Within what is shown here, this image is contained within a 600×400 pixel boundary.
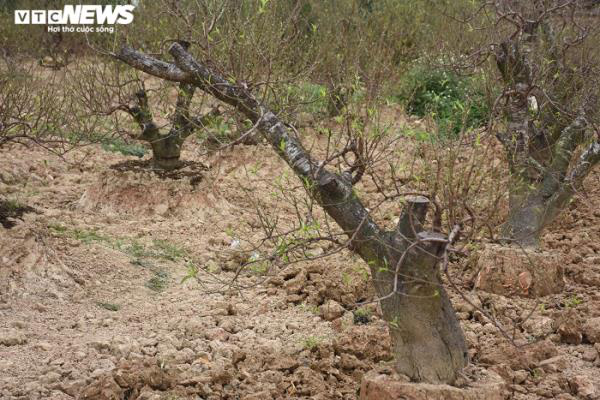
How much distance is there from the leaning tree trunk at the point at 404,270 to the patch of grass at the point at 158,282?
8.20 ft

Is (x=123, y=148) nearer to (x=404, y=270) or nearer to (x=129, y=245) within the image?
(x=129, y=245)

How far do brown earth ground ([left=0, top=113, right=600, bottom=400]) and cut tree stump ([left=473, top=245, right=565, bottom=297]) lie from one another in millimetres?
92

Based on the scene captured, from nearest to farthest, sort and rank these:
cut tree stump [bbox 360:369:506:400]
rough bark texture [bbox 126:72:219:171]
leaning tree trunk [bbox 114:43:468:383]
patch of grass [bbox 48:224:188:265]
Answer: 1. cut tree stump [bbox 360:369:506:400]
2. leaning tree trunk [bbox 114:43:468:383]
3. patch of grass [bbox 48:224:188:265]
4. rough bark texture [bbox 126:72:219:171]

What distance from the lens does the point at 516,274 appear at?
582 centimetres

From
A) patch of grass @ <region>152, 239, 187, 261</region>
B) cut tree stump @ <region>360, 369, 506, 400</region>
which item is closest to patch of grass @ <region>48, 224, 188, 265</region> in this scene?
patch of grass @ <region>152, 239, 187, 261</region>

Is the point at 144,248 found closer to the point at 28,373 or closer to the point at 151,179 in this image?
the point at 151,179

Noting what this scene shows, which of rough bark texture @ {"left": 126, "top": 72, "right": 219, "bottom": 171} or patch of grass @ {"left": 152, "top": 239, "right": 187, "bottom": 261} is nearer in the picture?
patch of grass @ {"left": 152, "top": 239, "right": 187, "bottom": 261}

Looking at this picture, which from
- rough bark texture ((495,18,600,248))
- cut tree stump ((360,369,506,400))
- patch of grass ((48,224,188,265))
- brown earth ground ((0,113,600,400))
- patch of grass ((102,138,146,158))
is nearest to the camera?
cut tree stump ((360,369,506,400))

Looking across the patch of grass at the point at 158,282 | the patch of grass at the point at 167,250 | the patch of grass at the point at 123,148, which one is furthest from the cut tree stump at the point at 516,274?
the patch of grass at the point at 123,148

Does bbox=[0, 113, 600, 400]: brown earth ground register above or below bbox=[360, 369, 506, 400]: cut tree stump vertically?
above

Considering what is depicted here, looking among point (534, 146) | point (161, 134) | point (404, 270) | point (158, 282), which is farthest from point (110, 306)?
point (534, 146)

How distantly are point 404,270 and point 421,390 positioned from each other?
60 cm

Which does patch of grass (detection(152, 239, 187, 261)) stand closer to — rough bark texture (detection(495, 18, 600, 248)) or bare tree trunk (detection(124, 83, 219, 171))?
bare tree trunk (detection(124, 83, 219, 171))

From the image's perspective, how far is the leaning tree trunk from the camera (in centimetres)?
386
